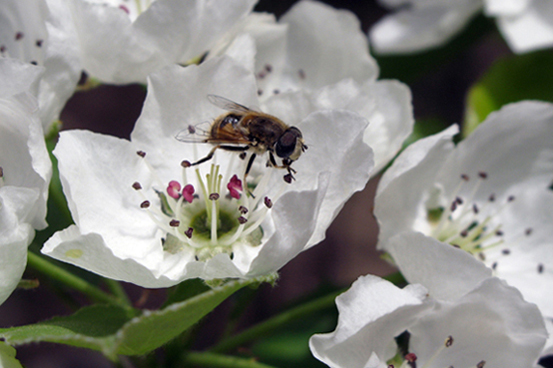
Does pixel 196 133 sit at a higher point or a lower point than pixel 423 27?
higher

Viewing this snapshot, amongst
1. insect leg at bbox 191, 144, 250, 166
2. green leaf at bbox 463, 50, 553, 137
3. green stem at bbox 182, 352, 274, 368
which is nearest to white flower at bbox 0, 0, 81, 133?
insect leg at bbox 191, 144, 250, 166

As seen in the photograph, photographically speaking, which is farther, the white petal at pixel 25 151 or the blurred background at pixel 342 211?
the blurred background at pixel 342 211

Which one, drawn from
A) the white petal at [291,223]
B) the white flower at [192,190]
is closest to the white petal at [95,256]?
the white flower at [192,190]

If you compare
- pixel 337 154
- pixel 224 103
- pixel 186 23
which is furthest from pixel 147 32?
pixel 337 154

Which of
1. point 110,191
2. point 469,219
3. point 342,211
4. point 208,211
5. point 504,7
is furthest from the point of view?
point 342,211

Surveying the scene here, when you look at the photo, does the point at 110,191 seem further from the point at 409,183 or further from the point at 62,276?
the point at 409,183

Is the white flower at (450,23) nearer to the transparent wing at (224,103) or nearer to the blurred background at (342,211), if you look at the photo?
the blurred background at (342,211)

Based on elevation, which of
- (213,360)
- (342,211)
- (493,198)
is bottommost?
(342,211)
